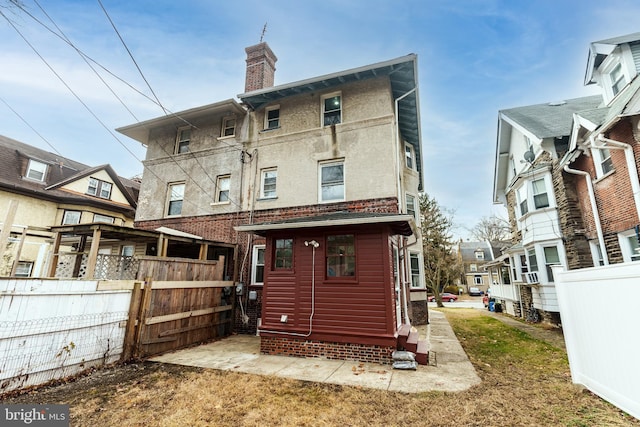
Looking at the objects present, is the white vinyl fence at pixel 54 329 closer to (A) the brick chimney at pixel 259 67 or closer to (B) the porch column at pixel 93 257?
(B) the porch column at pixel 93 257

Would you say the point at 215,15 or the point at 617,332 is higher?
the point at 215,15

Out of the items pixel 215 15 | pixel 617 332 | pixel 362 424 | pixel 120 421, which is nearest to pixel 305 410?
pixel 362 424

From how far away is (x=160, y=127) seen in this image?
44.9 ft

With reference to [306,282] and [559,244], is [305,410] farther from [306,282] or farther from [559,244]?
[559,244]

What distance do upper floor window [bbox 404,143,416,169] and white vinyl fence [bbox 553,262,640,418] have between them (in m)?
9.23

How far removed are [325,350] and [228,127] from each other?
10.4 meters

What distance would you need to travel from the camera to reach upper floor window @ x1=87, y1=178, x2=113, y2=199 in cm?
1828

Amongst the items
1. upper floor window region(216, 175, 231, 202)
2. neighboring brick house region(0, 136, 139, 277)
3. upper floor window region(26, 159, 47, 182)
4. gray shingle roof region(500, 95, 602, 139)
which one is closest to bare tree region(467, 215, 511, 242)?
gray shingle roof region(500, 95, 602, 139)

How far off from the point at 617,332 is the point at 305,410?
4403 mm

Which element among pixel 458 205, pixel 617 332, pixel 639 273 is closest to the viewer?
pixel 639 273

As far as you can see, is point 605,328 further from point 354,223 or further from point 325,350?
point 325,350

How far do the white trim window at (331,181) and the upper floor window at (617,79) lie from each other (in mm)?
9745

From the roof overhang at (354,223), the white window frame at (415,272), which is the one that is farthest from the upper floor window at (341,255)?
the white window frame at (415,272)

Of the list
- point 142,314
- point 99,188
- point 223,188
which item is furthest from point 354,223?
point 99,188
